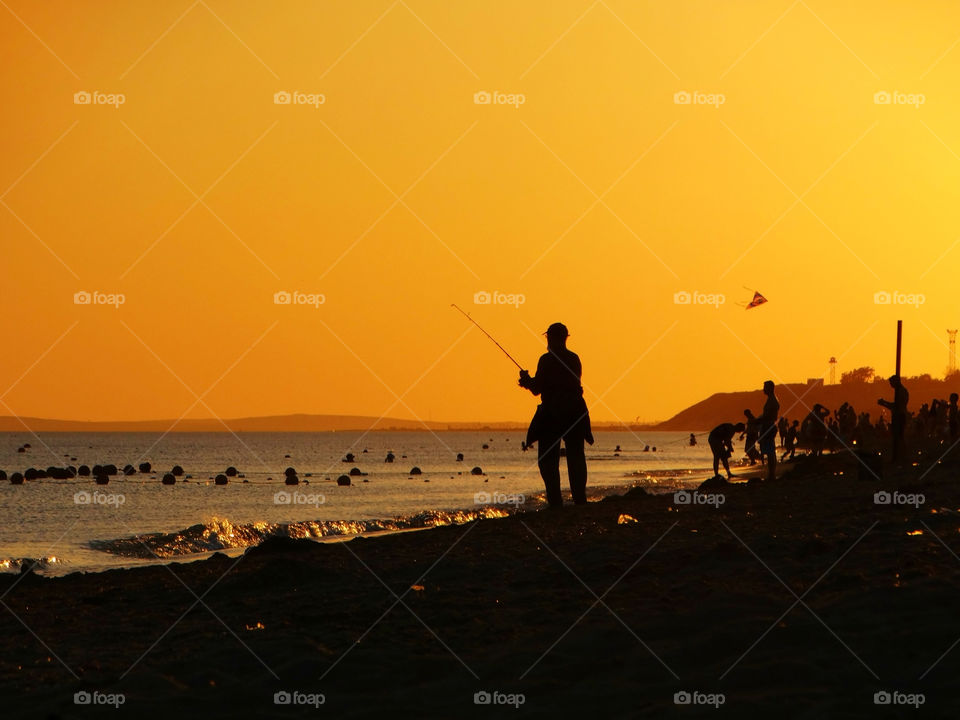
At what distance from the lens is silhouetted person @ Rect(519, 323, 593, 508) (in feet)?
47.0

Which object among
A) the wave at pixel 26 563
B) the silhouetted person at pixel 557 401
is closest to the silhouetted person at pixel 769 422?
the silhouetted person at pixel 557 401

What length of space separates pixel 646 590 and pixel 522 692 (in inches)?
87.7

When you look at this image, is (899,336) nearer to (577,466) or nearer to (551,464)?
(577,466)

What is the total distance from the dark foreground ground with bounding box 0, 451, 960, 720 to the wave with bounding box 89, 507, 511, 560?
10474 mm

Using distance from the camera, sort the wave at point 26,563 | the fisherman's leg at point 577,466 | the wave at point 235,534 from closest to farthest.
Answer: the fisherman's leg at point 577,466 → the wave at point 26,563 → the wave at point 235,534

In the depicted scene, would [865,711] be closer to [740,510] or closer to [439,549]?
[439,549]

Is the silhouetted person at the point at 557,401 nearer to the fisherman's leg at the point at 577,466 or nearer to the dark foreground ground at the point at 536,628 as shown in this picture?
the fisherman's leg at the point at 577,466

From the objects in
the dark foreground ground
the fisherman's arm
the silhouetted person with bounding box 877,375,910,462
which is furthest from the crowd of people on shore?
the dark foreground ground

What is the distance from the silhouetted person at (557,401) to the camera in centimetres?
1433

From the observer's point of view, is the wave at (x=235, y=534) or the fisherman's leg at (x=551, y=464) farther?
the wave at (x=235, y=534)

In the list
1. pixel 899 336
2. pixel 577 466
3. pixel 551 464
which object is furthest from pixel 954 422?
pixel 551 464

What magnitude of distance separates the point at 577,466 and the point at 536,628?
7.51 meters

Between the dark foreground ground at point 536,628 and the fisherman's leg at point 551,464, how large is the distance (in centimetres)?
300

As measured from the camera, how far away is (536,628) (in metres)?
7.61
